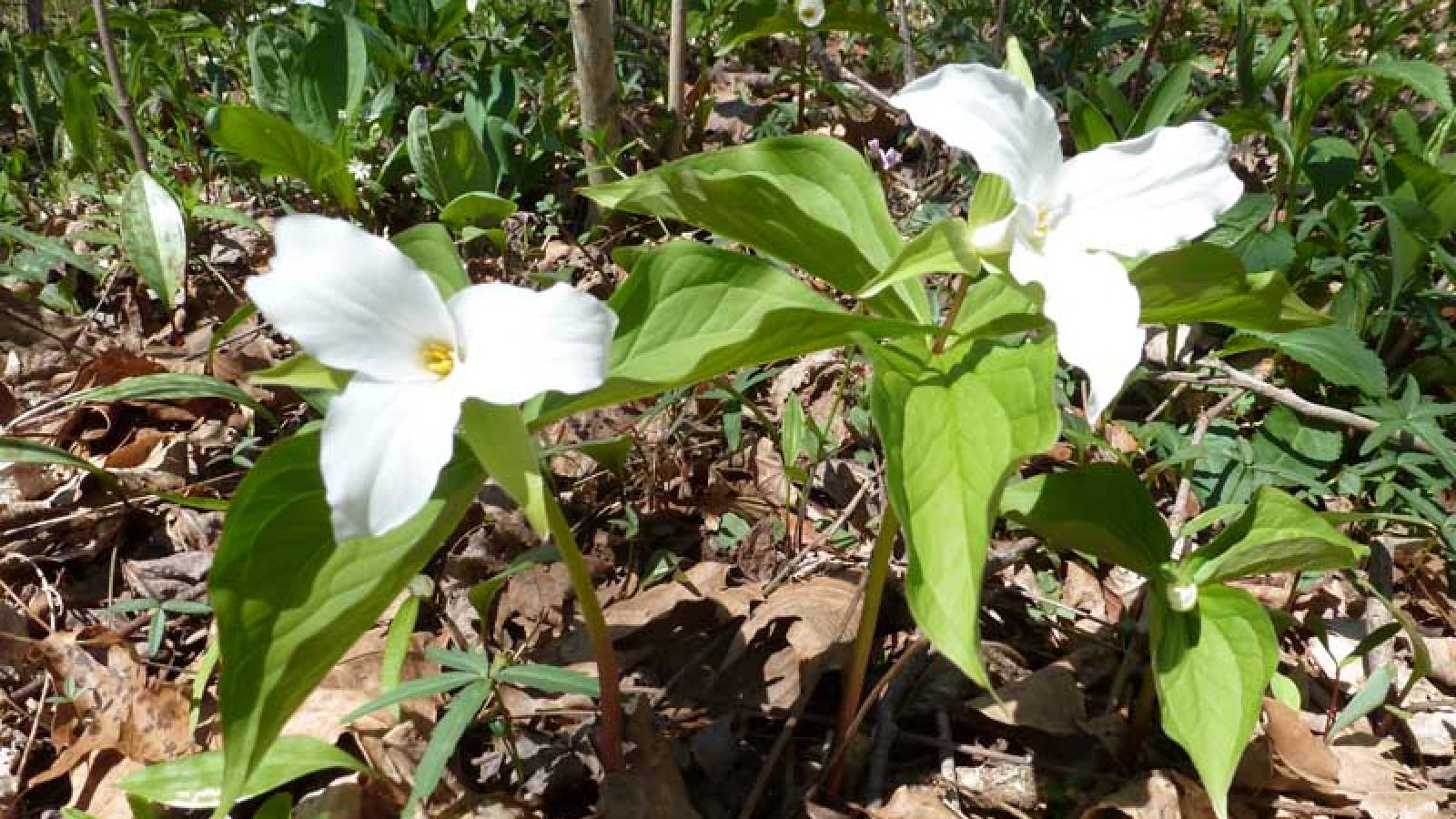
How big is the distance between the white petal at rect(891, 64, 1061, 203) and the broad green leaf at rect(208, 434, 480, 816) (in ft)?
2.11

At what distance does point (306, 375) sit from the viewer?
0.96 meters

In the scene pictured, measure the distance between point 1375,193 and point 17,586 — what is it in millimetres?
2958

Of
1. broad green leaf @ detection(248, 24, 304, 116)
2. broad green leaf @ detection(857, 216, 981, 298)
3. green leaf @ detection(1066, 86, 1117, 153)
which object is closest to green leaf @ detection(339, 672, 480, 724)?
broad green leaf @ detection(857, 216, 981, 298)

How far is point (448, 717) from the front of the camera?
121cm

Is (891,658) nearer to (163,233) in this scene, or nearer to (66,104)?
(163,233)

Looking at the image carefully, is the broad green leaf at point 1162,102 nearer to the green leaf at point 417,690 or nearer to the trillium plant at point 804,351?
the trillium plant at point 804,351

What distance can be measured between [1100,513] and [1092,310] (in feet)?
1.40

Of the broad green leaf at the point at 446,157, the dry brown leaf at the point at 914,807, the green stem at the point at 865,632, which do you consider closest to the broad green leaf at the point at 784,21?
the broad green leaf at the point at 446,157

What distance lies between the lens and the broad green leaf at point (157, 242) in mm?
2371

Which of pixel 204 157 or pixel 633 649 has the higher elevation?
pixel 204 157

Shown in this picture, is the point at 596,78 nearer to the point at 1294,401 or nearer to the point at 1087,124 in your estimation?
the point at 1087,124

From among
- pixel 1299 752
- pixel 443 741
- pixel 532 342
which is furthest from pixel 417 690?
pixel 1299 752

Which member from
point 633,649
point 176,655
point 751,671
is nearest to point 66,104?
point 176,655

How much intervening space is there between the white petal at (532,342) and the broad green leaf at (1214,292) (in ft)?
1.96
